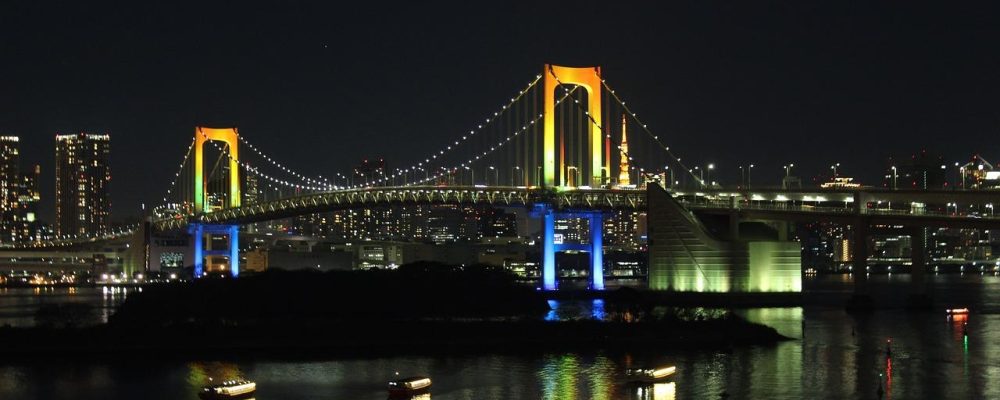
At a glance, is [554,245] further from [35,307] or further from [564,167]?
[35,307]

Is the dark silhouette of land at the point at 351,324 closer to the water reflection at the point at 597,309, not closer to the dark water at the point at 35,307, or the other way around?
the water reflection at the point at 597,309

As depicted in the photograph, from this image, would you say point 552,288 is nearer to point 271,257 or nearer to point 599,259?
point 599,259

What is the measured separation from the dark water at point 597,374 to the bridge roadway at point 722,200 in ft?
54.3

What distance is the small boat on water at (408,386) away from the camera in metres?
29.5

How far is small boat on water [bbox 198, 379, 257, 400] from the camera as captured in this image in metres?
29.0

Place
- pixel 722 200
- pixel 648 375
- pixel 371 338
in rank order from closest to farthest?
pixel 648 375 < pixel 371 338 < pixel 722 200

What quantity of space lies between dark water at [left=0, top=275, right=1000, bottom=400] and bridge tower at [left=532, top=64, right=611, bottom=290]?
924 inches

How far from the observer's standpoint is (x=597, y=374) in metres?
33.1

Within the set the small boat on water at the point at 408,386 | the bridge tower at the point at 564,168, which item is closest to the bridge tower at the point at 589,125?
the bridge tower at the point at 564,168

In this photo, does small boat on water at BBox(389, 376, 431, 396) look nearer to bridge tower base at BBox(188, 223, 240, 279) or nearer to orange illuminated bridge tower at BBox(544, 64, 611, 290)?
orange illuminated bridge tower at BBox(544, 64, 611, 290)

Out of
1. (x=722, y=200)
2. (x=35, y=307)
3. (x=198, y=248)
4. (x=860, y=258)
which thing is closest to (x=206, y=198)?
(x=198, y=248)

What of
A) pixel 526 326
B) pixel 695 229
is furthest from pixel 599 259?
pixel 526 326

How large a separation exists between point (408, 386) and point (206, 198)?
63.2 metres

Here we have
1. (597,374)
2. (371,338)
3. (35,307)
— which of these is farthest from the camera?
(35,307)
